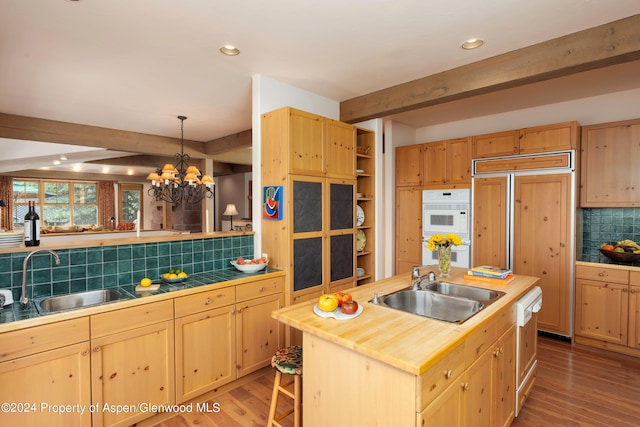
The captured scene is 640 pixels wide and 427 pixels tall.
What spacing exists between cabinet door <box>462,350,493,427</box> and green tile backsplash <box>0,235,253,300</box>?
2.17 meters

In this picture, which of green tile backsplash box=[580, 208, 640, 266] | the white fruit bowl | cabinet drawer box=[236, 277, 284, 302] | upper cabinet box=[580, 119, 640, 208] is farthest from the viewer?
green tile backsplash box=[580, 208, 640, 266]

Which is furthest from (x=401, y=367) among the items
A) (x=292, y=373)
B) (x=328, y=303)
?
(x=292, y=373)

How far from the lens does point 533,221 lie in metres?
3.54

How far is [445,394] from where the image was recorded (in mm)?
1388

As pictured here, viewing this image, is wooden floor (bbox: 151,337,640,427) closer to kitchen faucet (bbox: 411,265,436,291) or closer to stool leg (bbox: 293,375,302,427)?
stool leg (bbox: 293,375,302,427)

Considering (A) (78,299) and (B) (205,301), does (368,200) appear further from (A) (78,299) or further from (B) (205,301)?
(A) (78,299)

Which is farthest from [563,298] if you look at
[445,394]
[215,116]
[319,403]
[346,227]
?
[215,116]

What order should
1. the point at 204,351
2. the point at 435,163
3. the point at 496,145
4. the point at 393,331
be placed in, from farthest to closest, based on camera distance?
the point at 435,163 → the point at 496,145 → the point at 204,351 → the point at 393,331

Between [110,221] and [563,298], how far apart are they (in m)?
11.1

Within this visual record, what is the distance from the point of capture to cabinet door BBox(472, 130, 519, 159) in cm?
366

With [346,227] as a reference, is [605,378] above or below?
below

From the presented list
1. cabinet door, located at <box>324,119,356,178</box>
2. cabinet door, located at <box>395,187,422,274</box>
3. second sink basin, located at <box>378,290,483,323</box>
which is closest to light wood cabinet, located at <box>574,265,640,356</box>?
cabinet door, located at <box>395,187,422,274</box>

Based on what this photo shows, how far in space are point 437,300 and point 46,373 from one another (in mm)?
2263

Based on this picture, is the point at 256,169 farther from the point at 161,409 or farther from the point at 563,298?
the point at 563,298
